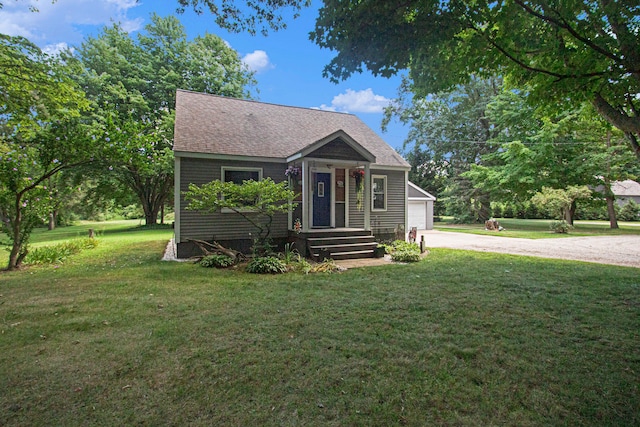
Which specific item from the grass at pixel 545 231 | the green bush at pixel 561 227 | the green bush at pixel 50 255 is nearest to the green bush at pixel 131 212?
the green bush at pixel 50 255

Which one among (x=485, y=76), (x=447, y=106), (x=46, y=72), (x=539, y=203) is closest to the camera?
(x=485, y=76)

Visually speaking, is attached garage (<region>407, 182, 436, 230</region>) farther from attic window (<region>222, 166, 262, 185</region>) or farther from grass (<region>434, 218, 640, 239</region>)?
attic window (<region>222, 166, 262, 185</region>)

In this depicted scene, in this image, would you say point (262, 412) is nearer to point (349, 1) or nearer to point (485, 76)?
point (349, 1)

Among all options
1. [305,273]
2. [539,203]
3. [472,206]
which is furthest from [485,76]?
[472,206]

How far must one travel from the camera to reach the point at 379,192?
12.0 meters

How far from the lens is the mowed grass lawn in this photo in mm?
2336

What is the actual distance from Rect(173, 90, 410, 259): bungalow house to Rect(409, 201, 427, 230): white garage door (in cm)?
1031

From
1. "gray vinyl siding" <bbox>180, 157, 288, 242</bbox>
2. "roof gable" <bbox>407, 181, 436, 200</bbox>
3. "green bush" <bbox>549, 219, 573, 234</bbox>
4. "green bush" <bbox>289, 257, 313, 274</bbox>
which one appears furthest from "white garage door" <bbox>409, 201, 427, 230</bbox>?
"green bush" <bbox>289, 257, 313, 274</bbox>

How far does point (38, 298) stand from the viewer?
17.3 ft

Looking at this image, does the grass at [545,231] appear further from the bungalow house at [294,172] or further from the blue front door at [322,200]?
the blue front door at [322,200]

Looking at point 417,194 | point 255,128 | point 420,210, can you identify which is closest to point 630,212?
point 420,210

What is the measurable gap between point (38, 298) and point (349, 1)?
6.85 m

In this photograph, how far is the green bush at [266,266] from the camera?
7.33 meters

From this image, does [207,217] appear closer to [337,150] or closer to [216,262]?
[216,262]
